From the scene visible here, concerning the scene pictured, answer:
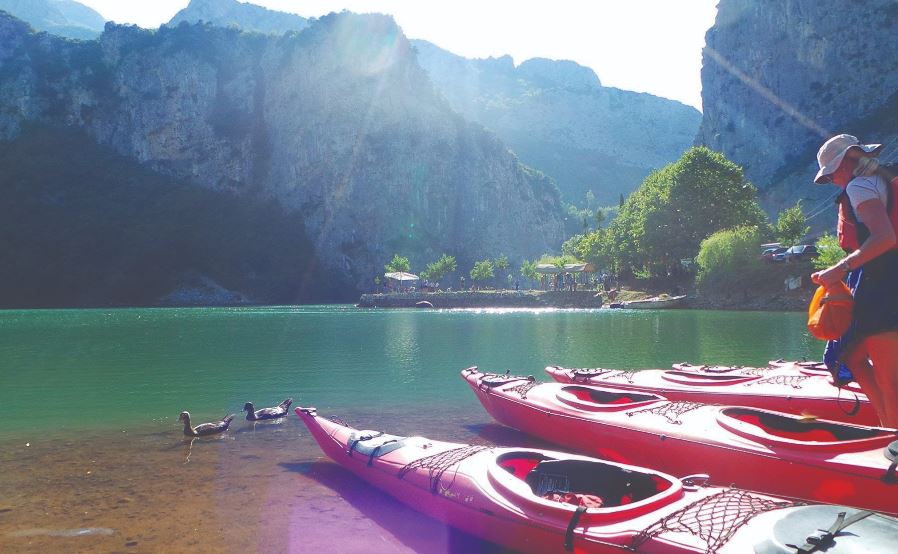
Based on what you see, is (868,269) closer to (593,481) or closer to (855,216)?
(855,216)

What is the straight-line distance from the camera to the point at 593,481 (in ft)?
23.6

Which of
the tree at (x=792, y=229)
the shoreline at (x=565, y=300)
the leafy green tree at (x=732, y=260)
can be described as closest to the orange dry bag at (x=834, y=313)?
the shoreline at (x=565, y=300)

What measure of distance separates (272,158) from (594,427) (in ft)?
461

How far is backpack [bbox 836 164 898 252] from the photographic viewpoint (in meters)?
6.32

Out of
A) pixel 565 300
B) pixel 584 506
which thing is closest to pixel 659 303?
pixel 565 300

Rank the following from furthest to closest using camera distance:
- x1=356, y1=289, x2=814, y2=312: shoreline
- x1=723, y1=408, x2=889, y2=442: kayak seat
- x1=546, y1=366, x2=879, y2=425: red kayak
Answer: x1=356, y1=289, x2=814, y2=312: shoreline → x1=546, y1=366, x2=879, y2=425: red kayak → x1=723, y1=408, x2=889, y2=442: kayak seat

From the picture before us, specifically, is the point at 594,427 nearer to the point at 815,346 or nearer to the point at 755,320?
the point at 815,346

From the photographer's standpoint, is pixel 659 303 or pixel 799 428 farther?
pixel 659 303

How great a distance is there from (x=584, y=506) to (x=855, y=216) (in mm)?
4434

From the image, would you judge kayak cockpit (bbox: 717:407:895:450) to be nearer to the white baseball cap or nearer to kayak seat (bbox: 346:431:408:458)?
the white baseball cap

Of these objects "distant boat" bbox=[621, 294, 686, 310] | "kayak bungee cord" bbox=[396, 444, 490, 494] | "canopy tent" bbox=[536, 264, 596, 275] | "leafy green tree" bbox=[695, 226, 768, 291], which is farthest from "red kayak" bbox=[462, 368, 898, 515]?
"canopy tent" bbox=[536, 264, 596, 275]

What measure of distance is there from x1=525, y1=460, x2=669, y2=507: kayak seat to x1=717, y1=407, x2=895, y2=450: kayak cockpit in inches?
89.9

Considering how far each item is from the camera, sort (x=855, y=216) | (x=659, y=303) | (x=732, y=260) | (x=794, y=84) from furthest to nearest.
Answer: (x=794, y=84)
(x=659, y=303)
(x=732, y=260)
(x=855, y=216)

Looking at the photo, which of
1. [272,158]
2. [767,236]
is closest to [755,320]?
[767,236]
